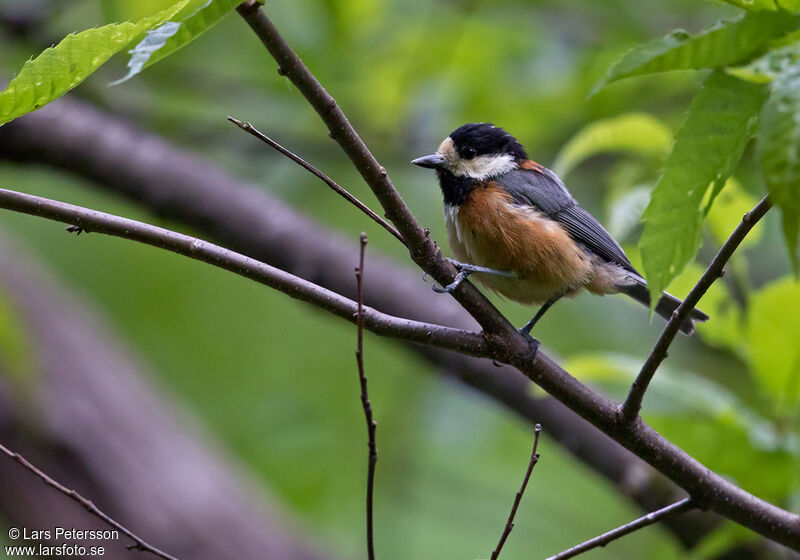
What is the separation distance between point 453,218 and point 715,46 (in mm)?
2263

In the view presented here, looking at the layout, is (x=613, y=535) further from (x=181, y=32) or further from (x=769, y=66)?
(x=181, y=32)

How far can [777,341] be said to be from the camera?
323cm

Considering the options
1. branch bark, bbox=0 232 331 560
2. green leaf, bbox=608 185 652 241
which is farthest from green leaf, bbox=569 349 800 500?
branch bark, bbox=0 232 331 560

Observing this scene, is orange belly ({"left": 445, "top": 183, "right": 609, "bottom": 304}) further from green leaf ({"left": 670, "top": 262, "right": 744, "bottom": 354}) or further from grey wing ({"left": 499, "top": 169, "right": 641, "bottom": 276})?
green leaf ({"left": 670, "top": 262, "right": 744, "bottom": 354})

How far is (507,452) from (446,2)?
3.31m

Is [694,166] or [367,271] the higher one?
[367,271]

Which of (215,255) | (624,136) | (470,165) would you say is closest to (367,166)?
(215,255)

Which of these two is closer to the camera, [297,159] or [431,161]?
[297,159]

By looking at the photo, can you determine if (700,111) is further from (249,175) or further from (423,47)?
(249,175)

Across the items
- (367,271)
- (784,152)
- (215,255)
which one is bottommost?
(784,152)

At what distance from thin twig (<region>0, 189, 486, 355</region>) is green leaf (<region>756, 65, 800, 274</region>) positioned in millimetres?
1163

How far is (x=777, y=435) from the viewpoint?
3.31 meters

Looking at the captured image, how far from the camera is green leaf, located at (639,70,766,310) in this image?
1.52 metres

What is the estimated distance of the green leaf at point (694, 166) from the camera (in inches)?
60.0
